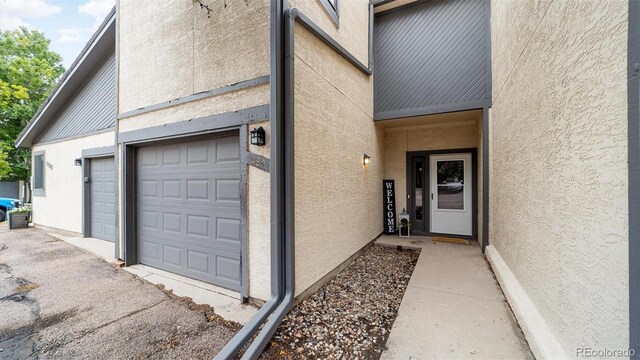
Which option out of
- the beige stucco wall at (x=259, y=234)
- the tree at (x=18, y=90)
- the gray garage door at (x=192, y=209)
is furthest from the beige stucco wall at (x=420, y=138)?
the tree at (x=18, y=90)

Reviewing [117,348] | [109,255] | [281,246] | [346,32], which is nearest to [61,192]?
[109,255]

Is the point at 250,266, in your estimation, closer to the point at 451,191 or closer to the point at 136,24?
the point at 136,24

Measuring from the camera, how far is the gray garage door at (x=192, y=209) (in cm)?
320

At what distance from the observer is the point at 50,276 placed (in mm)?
3600

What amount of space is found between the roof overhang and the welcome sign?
720cm

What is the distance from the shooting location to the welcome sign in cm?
611

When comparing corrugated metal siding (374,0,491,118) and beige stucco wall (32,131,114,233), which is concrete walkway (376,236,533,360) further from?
beige stucco wall (32,131,114,233)

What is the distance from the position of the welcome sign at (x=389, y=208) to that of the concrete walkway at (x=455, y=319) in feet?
6.94

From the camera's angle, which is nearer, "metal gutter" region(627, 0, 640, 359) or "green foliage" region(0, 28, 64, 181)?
Answer: "metal gutter" region(627, 0, 640, 359)

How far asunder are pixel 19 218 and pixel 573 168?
1221 cm

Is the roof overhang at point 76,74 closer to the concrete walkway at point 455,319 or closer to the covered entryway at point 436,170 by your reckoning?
the covered entryway at point 436,170

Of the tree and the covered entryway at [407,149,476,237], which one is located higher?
the tree

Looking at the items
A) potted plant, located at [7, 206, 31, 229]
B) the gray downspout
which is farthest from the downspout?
potted plant, located at [7, 206, 31, 229]

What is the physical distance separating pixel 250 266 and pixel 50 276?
3.40 meters
